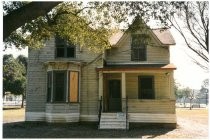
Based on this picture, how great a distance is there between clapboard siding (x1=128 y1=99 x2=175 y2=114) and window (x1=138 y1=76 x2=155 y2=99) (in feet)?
4.29

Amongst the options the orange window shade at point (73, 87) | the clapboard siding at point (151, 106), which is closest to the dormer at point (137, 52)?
the orange window shade at point (73, 87)

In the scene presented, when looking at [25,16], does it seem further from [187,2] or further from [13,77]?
[13,77]

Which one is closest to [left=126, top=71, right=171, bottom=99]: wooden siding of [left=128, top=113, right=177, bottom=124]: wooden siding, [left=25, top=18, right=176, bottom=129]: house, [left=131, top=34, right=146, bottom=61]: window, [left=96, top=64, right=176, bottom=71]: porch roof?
[left=25, top=18, right=176, bottom=129]: house

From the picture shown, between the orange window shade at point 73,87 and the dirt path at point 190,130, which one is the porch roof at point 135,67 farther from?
the dirt path at point 190,130

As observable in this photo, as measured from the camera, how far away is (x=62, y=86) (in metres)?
22.2

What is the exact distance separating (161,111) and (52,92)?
24.1 ft

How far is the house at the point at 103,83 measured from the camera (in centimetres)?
2189

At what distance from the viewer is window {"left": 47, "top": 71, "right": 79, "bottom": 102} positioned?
868 inches

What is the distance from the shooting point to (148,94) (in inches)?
920

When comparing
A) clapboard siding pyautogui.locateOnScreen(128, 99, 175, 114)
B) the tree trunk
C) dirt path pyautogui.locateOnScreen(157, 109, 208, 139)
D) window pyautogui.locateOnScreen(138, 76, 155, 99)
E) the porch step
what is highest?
the tree trunk

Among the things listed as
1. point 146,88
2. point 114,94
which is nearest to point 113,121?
point 114,94

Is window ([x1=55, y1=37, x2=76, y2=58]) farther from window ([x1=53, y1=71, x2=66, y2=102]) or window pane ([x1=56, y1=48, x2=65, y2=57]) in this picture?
window ([x1=53, y1=71, x2=66, y2=102])

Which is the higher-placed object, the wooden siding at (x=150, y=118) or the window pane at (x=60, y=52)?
the window pane at (x=60, y=52)

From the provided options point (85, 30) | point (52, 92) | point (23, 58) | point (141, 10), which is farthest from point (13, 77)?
point (141, 10)
